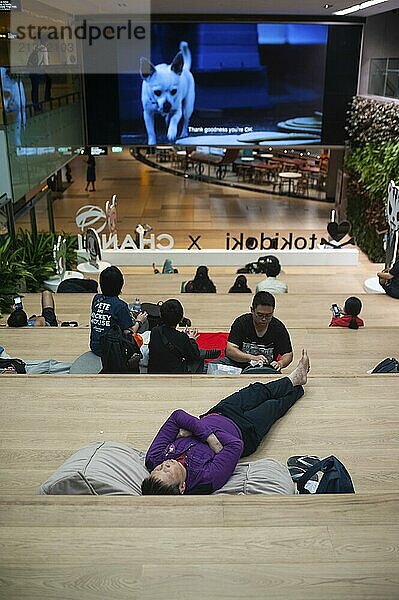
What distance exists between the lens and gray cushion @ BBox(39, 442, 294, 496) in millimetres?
3070

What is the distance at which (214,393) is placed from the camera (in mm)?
4543

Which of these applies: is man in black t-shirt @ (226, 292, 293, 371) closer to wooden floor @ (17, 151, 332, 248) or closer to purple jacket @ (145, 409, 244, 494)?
purple jacket @ (145, 409, 244, 494)

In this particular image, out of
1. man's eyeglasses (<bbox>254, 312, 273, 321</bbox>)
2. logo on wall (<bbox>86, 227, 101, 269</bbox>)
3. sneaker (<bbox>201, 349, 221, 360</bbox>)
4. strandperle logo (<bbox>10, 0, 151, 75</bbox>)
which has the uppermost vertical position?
strandperle logo (<bbox>10, 0, 151, 75</bbox>)

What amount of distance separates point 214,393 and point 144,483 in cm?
152

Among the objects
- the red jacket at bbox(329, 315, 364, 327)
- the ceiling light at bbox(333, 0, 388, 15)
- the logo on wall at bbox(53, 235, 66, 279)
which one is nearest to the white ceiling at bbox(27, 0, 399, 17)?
the ceiling light at bbox(333, 0, 388, 15)

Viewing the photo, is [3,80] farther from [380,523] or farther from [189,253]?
[380,523]

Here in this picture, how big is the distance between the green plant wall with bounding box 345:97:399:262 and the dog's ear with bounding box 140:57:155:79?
517 centimetres

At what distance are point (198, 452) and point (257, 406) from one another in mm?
866

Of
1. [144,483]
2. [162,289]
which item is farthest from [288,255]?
[144,483]

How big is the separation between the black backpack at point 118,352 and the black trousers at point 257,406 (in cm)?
102

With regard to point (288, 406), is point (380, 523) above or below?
above

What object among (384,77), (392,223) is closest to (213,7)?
(384,77)

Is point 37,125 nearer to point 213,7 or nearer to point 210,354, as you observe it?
point 213,7

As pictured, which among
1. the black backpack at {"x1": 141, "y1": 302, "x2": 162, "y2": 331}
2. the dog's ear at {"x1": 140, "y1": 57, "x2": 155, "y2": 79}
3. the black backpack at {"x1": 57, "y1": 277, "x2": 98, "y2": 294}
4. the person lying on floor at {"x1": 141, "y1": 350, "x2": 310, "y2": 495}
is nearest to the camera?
the person lying on floor at {"x1": 141, "y1": 350, "x2": 310, "y2": 495}
